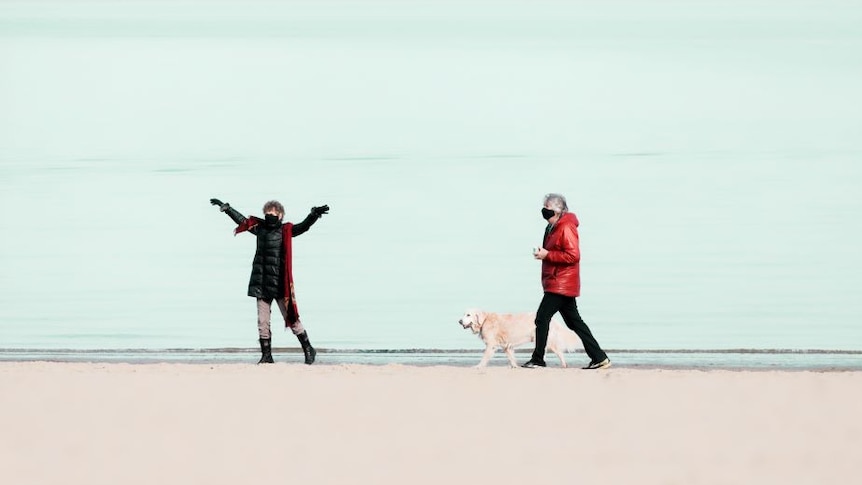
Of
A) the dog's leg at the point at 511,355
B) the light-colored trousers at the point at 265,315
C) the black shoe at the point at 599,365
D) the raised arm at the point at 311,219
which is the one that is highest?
the raised arm at the point at 311,219

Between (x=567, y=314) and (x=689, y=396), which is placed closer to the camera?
(x=689, y=396)

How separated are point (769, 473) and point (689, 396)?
2034mm

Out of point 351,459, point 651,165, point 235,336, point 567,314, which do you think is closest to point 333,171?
point 651,165

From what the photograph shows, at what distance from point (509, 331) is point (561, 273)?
0.88 meters

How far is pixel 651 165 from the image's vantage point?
4634 centimetres

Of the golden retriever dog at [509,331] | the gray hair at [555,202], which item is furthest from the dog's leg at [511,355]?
the gray hair at [555,202]

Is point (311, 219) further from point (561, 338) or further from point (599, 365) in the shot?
point (599, 365)

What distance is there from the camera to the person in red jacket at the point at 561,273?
14016 mm

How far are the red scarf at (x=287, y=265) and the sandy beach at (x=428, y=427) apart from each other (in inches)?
38.2

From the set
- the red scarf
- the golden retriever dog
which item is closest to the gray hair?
the golden retriever dog

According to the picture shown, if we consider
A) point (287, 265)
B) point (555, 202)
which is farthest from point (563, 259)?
point (287, 265)

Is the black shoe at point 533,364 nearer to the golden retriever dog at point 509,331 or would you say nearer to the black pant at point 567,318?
the golden retriever dog at point 509,331

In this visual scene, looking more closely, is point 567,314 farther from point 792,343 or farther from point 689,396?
point 792,343

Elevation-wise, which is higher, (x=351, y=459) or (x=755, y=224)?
(x=755, y=224)
